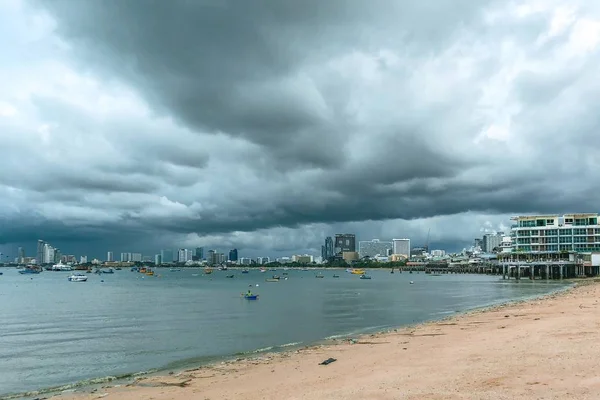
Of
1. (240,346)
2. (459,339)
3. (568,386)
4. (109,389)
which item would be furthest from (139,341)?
(568,386)

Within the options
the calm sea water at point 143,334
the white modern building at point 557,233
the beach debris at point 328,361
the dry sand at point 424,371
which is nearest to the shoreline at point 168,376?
the dry sand at point 424,371

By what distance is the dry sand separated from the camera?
554 inches

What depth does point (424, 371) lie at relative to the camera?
699 inches

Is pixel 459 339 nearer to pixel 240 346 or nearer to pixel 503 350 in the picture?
pixel 503 350

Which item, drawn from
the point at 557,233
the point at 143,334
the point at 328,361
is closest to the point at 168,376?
the point at 328,361

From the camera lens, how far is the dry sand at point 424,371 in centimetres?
1406

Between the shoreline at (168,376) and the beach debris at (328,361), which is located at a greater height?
the beach debris at (328,361)

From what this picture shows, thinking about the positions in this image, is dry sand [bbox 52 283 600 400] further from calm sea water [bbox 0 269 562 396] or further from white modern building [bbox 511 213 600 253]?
white modern building [bbox 511 213 600 253]

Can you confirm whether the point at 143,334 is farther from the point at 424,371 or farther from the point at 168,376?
the point at 424,371

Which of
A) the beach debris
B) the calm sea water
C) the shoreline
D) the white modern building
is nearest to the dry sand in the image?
the shoreline

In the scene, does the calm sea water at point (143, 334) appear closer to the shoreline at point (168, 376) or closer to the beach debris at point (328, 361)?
the shoreline at point (168, 376)

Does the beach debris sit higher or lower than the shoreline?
higher

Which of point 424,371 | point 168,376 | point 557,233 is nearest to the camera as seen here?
point 424,371

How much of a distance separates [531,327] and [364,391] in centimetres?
1669
